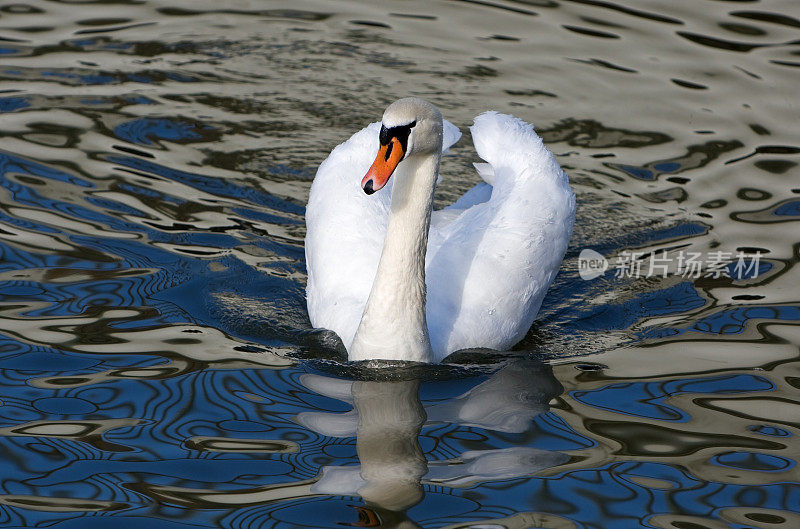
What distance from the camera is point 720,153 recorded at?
35.7 ft

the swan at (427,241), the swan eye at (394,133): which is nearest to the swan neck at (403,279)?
the swan at (427,241)

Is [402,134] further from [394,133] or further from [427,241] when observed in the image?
[427,241]

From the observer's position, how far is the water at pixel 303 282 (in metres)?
6.05

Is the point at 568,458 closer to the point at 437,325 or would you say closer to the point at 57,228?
the point at 437,325

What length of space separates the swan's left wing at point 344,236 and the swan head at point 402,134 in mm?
1265

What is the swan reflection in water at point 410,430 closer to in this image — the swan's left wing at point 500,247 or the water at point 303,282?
the water at point 303,282

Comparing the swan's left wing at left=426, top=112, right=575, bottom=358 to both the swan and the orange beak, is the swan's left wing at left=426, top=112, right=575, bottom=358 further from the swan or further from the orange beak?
the orange beak

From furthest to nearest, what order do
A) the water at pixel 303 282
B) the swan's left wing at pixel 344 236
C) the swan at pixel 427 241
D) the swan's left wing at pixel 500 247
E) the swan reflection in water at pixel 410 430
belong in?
the swan's left wing at pixel 344 236
the swan's left wing at pixel 500 247
the swan at pixel 427 241
the water at pixel 303 282
the swan reflection in water at pixel 410 430

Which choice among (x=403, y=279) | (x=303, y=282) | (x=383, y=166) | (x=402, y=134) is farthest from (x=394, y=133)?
(x=303, y=282)

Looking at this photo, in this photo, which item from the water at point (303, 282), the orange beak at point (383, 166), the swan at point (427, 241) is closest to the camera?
the water at point (303, 282)

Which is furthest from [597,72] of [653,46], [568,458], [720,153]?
[568,458]

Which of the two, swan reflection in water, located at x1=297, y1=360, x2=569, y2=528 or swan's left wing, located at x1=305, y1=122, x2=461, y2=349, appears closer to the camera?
swan reflection in water, located at x1=297, y1=360, x2=569, y2=528

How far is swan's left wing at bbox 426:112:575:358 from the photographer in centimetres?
732

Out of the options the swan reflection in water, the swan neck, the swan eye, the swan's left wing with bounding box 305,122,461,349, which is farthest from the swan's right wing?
the swan eye
